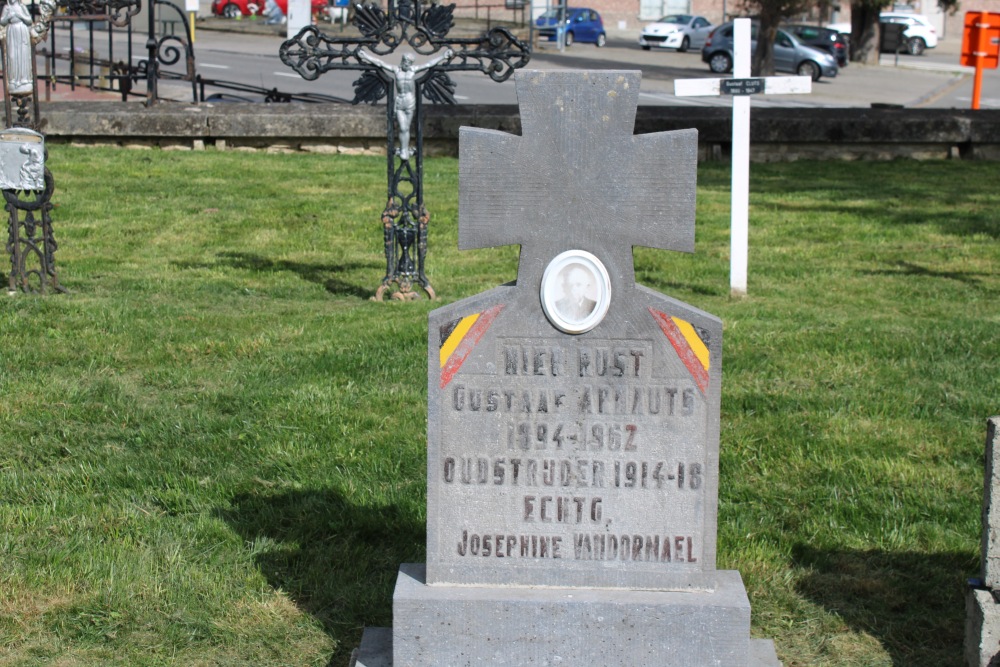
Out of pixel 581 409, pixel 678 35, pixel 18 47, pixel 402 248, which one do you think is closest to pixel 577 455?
pixel 581 409

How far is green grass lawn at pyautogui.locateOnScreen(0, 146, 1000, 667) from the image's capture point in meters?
4.39

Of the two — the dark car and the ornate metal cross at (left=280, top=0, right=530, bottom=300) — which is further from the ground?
the dark car

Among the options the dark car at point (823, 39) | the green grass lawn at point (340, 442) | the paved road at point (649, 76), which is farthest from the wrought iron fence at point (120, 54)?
the dark car at point (823, 39)

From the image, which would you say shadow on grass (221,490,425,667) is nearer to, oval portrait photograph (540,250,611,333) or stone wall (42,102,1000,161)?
oval portrait photograph (540,250,611,333)

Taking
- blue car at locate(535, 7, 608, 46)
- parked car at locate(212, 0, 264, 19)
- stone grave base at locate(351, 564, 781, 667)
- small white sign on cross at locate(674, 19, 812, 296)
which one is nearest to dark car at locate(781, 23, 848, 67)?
blue car at locate(535, 7, 608, 46)

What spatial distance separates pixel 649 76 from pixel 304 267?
25.6 metres

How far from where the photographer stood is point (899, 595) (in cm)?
455

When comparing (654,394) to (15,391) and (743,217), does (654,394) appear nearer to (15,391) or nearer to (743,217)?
(15,391)

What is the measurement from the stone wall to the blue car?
29066 mm

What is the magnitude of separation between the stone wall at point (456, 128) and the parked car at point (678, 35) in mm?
29064

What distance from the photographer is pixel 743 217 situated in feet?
28.6

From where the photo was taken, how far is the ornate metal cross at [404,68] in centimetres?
830

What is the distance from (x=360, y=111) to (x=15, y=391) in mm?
8874

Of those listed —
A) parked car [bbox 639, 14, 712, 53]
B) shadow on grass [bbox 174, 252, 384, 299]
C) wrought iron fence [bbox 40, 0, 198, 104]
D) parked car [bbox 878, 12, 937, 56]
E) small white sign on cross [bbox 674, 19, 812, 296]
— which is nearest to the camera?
small white sign on cross [bbox 674, 19, 812, 296]
